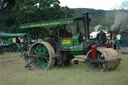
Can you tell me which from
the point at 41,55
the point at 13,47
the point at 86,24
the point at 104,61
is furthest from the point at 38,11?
the point at 104,61

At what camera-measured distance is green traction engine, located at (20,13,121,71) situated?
7.20 meters

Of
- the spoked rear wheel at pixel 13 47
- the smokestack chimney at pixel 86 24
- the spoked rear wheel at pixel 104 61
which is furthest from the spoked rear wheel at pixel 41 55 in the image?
the spoked rear wheel at pixel 13 47

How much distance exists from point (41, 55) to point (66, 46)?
1.08 m

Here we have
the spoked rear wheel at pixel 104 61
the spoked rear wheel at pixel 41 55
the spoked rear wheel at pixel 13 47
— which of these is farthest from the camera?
the spoked rear wheel at pixel 13 47

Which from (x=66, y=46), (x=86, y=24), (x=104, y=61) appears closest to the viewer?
(x=104, y=61)

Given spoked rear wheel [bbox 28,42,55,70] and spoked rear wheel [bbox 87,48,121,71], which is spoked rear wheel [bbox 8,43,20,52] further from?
spoked rear wheel [bbox 87,48,121,71]

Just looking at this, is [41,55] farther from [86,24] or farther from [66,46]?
[86,24]

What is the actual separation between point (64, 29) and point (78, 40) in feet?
3.73

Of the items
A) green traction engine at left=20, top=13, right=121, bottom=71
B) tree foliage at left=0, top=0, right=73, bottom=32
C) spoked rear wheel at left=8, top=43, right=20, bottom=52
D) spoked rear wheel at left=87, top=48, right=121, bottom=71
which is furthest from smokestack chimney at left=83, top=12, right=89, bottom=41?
tree foliage at left=0, top=0, right=73, bottom=32

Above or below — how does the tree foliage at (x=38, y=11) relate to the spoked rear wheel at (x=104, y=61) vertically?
above

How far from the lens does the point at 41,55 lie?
27.7ft

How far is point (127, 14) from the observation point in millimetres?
24078

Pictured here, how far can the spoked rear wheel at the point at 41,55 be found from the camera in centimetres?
823

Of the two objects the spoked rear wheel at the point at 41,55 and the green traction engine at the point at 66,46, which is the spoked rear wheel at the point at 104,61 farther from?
the spoked rear wheel at the point at 41,55
